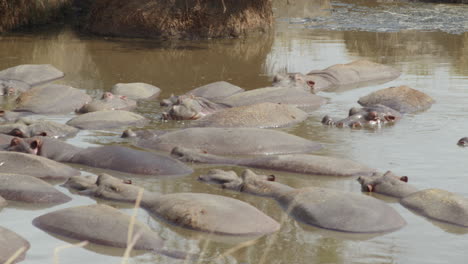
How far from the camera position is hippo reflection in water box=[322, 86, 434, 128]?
28.1ft

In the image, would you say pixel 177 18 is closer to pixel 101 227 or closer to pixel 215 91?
pixel 215 91

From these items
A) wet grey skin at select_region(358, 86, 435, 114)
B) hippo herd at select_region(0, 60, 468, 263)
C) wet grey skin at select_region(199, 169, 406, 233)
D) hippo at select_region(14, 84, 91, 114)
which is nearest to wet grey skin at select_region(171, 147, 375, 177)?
hippo herd at select_region(0, 60, 468, 263)

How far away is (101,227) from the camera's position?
5.04 metres

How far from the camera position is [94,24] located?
15625 millimetres

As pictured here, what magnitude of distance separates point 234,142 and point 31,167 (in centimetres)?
184

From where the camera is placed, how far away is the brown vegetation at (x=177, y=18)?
49.1 feet

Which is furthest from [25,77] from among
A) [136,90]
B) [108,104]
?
[108,104]

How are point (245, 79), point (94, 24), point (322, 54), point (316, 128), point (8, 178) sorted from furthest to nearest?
point (94, 24) → point (322, 54) → point (245, 79) → point (316, 128) → point (8, 178)

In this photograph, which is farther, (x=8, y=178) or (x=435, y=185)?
(x=435, y=185)

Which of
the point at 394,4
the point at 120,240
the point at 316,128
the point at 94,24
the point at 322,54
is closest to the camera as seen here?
the point at 120,240

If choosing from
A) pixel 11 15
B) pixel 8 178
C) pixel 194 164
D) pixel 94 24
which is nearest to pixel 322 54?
pixel 94 24

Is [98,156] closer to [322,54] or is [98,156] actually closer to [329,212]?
[329,212]

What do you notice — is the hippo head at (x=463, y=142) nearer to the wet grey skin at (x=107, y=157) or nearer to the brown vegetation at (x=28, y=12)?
the wet grey skin at (x=107, y=157)

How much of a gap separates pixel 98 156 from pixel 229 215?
1.96 m
